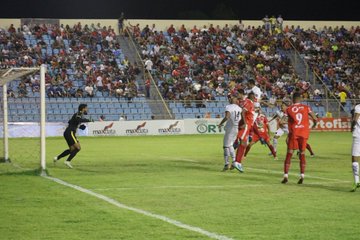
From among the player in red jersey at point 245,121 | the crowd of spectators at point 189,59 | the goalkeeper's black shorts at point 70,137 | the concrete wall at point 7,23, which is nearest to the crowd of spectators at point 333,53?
the crowd of spectators at point 189,59

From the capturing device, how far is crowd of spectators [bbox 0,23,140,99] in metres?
46.2

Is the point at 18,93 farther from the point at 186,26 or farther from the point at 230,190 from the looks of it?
the point at 230,190

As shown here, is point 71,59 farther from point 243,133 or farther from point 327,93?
point 243,133

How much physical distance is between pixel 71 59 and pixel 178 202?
37010mm

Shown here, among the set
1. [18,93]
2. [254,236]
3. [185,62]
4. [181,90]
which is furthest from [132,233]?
[185,62]

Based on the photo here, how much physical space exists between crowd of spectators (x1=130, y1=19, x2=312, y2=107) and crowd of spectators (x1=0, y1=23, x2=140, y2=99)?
253 centimetres

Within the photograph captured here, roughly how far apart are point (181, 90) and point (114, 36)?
7.89m

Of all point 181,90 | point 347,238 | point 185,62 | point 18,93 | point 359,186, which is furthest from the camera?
point 185,62

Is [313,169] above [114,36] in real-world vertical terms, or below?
below

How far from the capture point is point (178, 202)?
513 inches

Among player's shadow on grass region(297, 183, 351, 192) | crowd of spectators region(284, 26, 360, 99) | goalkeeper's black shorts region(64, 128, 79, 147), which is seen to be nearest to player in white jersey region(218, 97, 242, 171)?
player's shadow on grass region(297, 183, 351, 192)

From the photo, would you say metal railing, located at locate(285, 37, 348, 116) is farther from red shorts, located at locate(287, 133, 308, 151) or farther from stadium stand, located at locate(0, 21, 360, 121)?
red shorts, located at locate(287, 133, 308, 151)

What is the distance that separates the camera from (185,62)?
171 ft

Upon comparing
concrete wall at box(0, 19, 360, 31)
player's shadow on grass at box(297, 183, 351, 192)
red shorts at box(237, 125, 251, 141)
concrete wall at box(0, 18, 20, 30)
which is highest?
concrete wall at box(0, 19, 360, 31)
